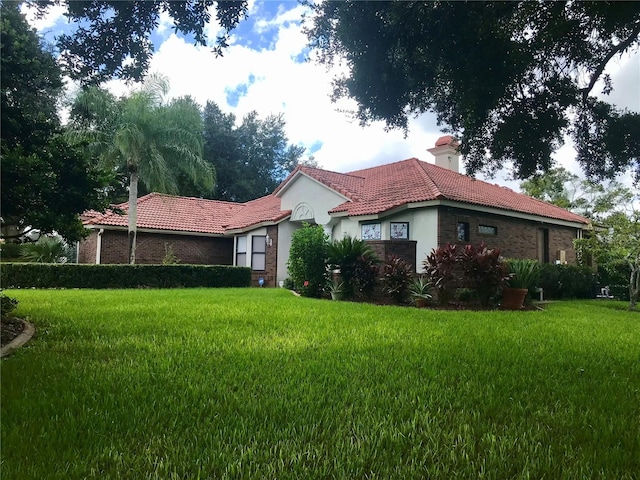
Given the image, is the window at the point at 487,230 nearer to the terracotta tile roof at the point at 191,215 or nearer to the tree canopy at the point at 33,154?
the terracotta tile roof at the point at 191,215

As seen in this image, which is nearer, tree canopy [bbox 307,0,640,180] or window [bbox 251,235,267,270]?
tree canopy [bbox 307,0,640,180]

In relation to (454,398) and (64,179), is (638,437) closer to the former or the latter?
(454,398)

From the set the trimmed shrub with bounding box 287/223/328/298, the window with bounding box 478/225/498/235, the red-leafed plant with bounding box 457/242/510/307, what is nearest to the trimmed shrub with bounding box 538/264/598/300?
the window with bounding box 478/225/498/235

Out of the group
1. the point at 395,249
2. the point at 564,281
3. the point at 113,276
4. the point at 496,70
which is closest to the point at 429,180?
the point at 395,249

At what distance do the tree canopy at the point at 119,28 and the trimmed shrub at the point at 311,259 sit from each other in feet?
27.7

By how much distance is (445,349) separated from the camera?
5570 mm

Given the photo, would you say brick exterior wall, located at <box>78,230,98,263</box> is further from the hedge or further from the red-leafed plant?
the red-leafed plant

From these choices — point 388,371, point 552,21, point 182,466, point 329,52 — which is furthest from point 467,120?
point 182,466

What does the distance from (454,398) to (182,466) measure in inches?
92.0

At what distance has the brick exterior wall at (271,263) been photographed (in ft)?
66.7

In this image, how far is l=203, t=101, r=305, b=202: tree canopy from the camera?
36.1 metres

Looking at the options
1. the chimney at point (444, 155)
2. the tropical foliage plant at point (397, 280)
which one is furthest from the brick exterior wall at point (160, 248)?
the tropical foliage plant at point (397, 280)

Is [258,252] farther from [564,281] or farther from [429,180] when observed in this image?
[564,281]

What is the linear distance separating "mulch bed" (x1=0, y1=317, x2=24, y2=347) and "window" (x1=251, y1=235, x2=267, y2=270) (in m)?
14.5
